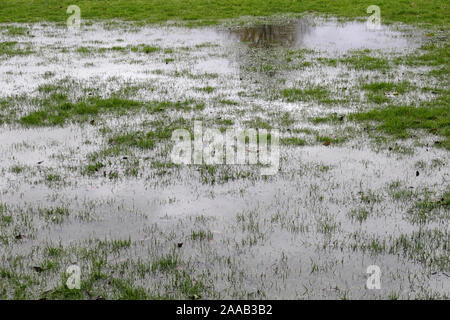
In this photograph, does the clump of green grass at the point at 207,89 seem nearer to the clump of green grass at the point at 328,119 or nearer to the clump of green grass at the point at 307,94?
the clump of green grass at the point at 307,94

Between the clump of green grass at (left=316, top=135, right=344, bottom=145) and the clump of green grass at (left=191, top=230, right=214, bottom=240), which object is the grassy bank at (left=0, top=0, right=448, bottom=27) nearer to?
the clump of green grass at (left=316, top=135, right=344, bottom=145)

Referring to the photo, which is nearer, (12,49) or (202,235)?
(202,235)

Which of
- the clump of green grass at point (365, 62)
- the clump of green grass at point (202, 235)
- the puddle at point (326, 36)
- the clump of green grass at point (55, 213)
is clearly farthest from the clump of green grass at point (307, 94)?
the clump of green grass at point (55, 213)

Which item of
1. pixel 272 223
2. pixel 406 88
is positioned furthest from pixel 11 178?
pixel 406 88

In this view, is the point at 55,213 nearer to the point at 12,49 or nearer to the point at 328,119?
the point at 328,119

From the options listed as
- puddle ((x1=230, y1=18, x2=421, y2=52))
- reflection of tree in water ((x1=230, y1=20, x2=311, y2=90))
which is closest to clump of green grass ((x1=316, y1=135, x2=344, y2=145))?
reflection of tree in water ((x1=230, y1=20, x2=311, y2=90))

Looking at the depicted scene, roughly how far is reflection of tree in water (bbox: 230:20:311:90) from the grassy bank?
4.18 metres

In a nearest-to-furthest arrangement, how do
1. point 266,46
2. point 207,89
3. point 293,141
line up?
point 293,141 < point 207,89 < point 266,46

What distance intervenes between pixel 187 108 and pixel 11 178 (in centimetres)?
483

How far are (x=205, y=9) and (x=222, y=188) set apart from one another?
25.2 metres

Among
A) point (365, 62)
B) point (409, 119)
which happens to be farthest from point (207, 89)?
point (365, 62)

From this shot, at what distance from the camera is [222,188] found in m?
8.30

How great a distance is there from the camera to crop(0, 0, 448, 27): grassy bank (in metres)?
28.5

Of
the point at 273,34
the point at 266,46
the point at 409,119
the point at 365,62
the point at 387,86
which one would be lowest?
the point at 409,119
